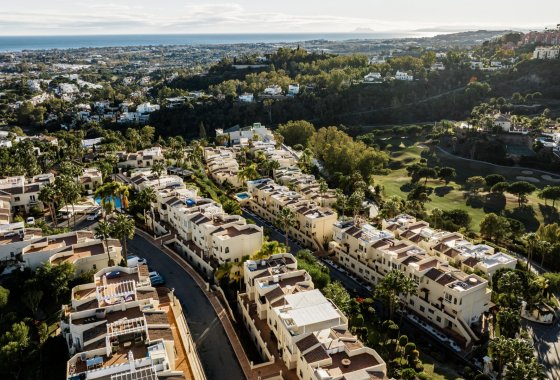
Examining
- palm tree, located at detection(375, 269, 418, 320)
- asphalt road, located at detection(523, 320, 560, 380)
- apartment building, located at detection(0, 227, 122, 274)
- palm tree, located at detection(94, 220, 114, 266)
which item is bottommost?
asphalt road, located at detection(523, 320, 560, 380)

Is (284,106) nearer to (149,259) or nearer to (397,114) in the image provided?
(397,114)

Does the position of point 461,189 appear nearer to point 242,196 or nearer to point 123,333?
point 242,196

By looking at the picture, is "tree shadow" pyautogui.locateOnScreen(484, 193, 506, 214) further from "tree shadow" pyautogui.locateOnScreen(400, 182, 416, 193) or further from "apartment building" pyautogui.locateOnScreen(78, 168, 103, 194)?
"apartment building" pyautogui.locateOnScreen(78, 168, 103, 194)

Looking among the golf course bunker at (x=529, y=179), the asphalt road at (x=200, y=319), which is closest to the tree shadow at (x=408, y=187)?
the golf course bunker at (x=529, y=179)

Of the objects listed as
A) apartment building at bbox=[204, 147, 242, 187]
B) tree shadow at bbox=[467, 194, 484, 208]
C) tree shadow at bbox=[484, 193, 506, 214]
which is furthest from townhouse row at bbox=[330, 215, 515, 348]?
apartment building at bbox=[204, 147, 242, 187]

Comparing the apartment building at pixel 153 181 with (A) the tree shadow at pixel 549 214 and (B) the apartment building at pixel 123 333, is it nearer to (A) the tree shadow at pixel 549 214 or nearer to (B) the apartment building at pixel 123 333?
(B) the apartment building at pixel 123 333

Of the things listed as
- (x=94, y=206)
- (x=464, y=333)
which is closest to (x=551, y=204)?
(x=464, y=333)
